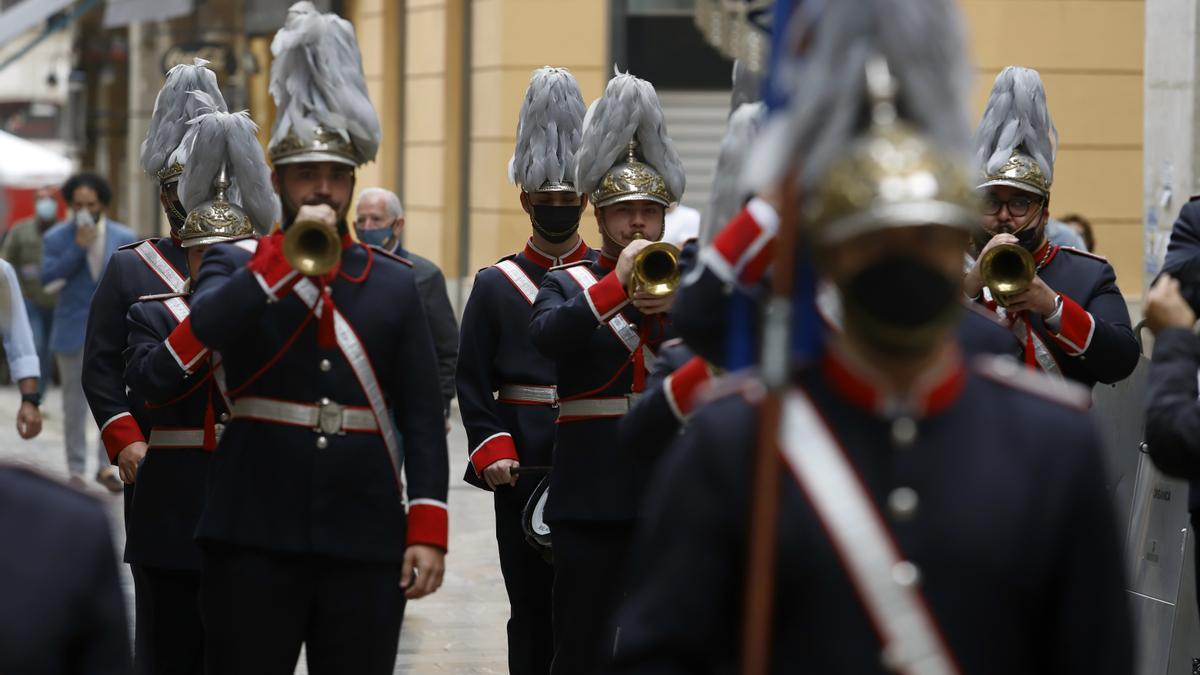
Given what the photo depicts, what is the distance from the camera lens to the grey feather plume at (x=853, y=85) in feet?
11.0

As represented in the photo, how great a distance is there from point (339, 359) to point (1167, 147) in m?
8.01

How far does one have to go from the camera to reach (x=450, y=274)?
19578 mm

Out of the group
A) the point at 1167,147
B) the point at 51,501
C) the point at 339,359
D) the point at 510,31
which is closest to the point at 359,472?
the point at 339,359

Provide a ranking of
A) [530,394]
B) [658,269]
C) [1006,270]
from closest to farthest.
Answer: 1. [658,269]
2. [1006,270]
3. [530,394]

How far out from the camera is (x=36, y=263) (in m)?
20.3

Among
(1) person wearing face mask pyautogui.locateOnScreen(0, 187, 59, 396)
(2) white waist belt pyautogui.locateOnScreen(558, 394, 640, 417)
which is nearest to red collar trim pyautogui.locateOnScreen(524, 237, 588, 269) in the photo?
(2) white waist belt pyautogui.locateOnScreen(558, 394, 640, 417)

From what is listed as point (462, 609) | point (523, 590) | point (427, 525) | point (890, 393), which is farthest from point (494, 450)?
point (890, 393)

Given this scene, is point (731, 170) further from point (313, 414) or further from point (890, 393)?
point (890, 393)

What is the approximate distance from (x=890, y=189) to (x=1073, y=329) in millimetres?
4197

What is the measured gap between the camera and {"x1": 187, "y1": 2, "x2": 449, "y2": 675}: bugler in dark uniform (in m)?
5.68

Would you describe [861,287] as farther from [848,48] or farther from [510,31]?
[510,31]

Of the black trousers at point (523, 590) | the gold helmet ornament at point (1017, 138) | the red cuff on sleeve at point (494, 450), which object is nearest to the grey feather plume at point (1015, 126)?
the gold helmet ornament at point (1017, 138)

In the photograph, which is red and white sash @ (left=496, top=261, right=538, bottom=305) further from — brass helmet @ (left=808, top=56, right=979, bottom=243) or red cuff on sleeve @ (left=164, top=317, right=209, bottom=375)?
brass helmet @ (left=808, top=56, right=979, bottom=243)

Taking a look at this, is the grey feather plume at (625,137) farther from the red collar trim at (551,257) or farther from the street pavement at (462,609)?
the street pavement at (462,609)
